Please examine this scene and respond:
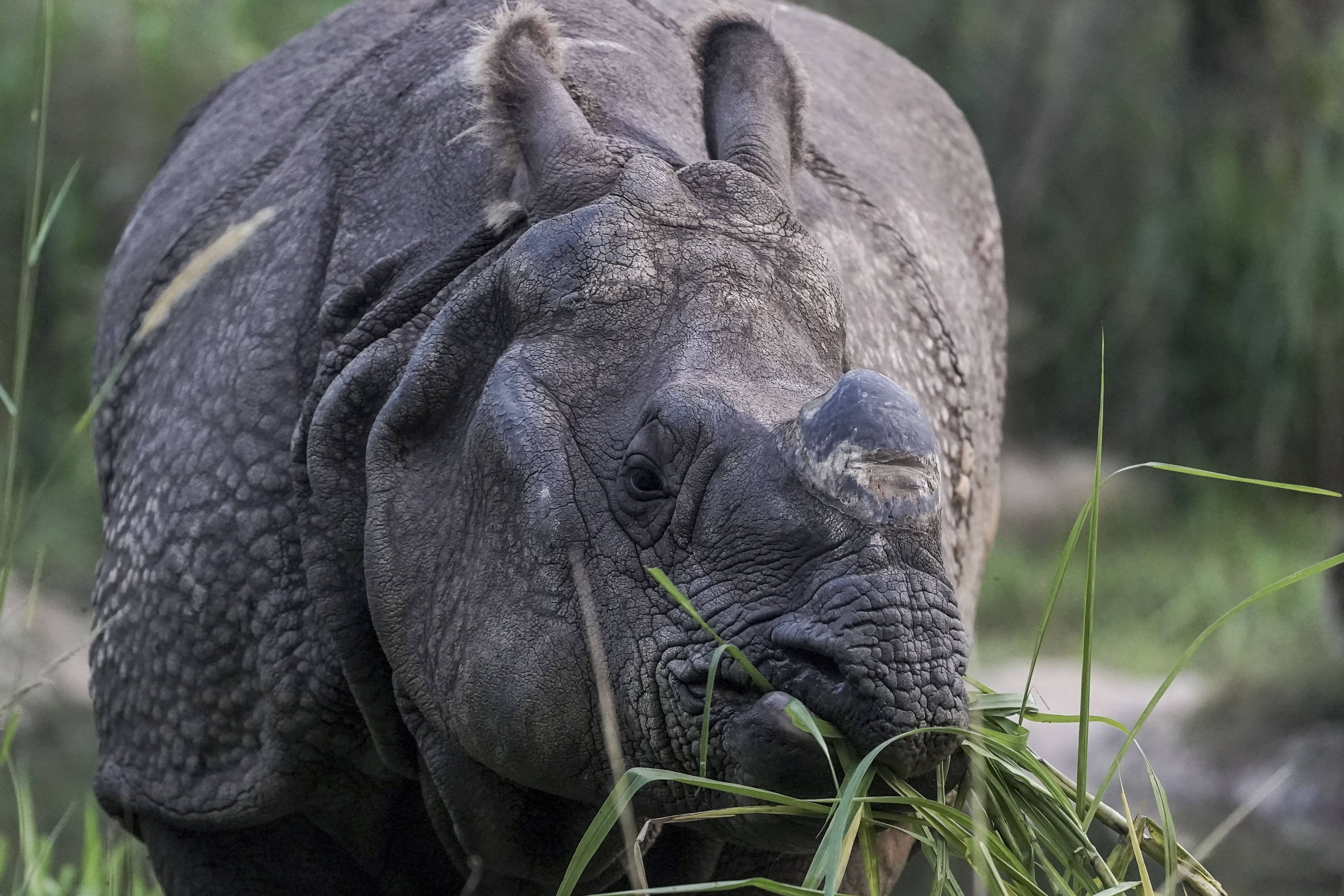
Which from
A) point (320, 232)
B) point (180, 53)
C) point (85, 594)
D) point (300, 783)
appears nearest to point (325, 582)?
point (300, 783)

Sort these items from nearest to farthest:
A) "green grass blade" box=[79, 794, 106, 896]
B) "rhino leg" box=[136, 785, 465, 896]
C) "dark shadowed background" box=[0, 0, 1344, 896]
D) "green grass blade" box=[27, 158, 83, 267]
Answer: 1. "green grass blade" box=[27, 158, 83, 267]
2. "rhino leg" box=[136, 785, 465, 896]
3. "green grass blade" box=[79, 794, 106, 896]
4. "dark shadowed background" box=[0, 0, 1344, 896]

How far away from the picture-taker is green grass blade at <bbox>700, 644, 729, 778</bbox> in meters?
2.50

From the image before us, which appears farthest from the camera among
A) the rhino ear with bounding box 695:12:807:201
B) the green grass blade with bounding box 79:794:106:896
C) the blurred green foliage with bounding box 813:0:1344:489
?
the blurred green foliage with bounding box 813:0:1344:489

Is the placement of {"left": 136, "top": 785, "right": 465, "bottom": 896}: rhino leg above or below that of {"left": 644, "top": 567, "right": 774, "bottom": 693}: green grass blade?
below

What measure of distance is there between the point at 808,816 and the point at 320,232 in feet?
5.14

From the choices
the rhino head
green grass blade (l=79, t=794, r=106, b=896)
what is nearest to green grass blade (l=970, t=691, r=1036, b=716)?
the rhino head

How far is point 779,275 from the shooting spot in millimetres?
3004

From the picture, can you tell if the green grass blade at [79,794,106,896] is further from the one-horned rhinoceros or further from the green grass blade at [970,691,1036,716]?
the green grass blade at [970,691,1036,716]

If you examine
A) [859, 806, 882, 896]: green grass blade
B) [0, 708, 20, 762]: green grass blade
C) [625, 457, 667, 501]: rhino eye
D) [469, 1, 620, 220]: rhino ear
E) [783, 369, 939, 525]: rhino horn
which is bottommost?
[0, 708, 20, 762]: green grass blade

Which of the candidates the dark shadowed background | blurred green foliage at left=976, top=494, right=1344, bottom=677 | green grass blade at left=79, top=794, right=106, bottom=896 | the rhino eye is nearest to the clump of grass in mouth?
the rhino eye

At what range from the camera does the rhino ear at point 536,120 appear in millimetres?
3072

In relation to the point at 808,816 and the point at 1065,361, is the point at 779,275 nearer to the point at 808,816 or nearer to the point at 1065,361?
the point at 808,816

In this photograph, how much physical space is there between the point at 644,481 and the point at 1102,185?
12.0m

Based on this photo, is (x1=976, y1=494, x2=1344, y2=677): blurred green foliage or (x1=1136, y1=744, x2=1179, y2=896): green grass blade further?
(x1=976, y1=494, x2=1344, y2=677): blurred green foliage
